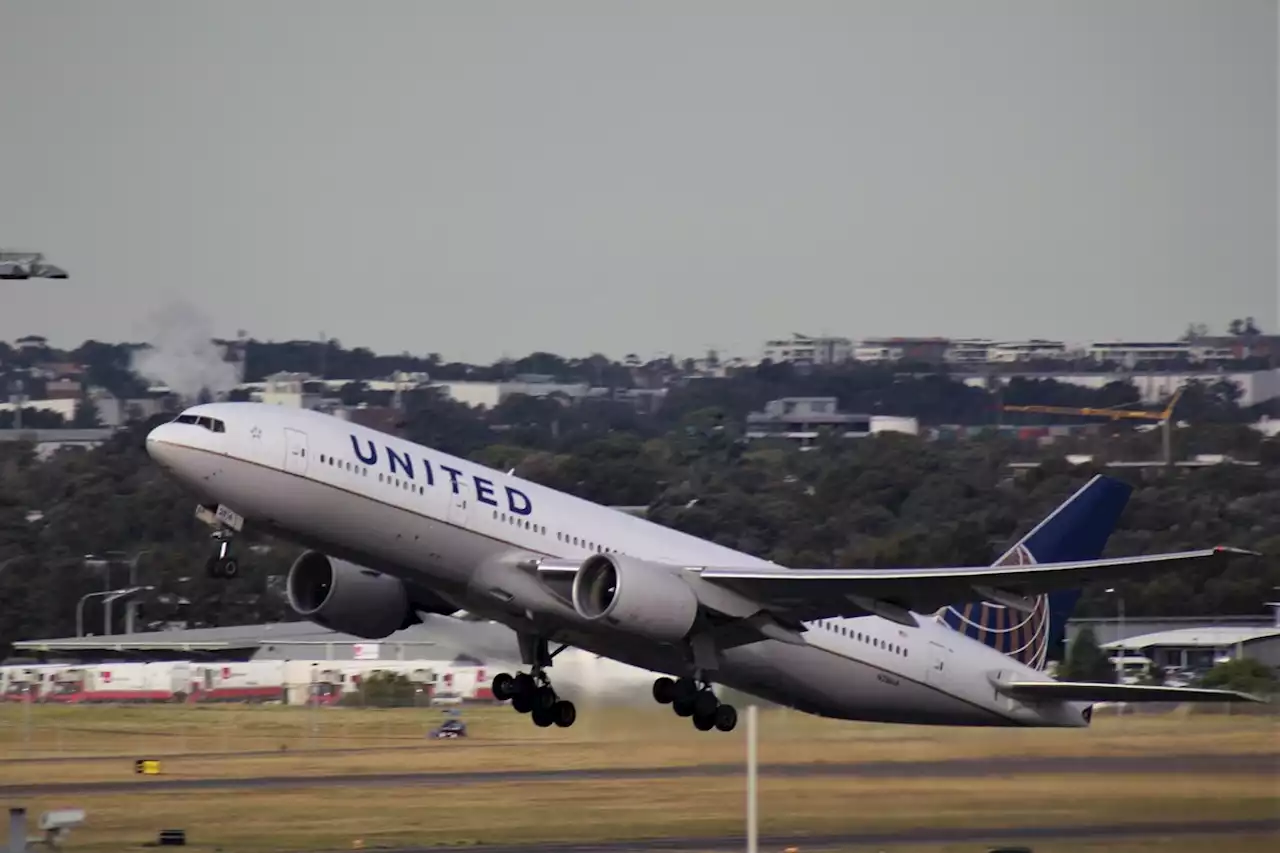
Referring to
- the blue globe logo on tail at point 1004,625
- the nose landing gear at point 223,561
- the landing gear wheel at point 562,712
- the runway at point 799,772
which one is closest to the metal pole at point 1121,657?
the blue globe logo on tail at point 1004,625

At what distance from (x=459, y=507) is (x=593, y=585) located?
196 cm

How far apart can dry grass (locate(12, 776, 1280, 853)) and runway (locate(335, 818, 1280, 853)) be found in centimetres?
28

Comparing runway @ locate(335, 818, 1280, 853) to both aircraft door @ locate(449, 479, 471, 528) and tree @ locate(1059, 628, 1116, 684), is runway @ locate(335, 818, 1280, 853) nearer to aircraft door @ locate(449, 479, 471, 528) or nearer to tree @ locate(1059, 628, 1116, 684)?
aircraft door @ locate(449, 479, 471, 528)

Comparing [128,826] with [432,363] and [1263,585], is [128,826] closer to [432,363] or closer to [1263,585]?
[1263,585]

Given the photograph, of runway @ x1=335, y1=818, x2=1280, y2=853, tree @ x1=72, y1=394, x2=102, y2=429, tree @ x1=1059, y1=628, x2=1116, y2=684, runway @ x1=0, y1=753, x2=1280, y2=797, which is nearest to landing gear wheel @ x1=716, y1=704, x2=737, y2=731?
runway @ x1=335, y1=818, x2=1280, y2=853

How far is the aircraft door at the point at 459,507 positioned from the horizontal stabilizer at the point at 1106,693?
9192 millimetres

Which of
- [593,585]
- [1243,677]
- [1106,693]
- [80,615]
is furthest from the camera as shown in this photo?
[80,615]

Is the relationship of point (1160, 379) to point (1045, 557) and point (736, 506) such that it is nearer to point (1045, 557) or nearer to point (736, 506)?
point (736, 506)

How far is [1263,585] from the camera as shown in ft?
195

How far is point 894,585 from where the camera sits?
27391 mm

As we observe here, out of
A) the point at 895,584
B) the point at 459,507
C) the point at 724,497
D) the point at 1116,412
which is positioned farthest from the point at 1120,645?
the point at 1116,412

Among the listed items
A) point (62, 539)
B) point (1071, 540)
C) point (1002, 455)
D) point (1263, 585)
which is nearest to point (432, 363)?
point (1002, 455)

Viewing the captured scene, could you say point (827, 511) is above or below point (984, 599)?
above

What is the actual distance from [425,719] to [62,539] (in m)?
32.8
